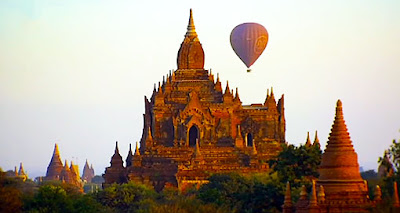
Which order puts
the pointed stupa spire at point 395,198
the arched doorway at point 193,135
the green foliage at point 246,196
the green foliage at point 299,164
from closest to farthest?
the pointed stupa spire at point 395,198 → the green foliage at point 246,196 → the green foliage at point 299,164 → the arched doorway at point 193,135

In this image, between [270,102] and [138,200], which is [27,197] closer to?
[138,200]

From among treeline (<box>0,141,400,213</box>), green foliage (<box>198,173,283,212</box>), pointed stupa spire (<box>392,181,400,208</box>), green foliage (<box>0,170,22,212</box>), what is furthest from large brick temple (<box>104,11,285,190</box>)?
pointed stupa spire (<box>392,181,400,208</box>)

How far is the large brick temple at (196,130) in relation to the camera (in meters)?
82.9

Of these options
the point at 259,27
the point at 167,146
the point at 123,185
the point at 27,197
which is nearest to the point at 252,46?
the point at 259,27

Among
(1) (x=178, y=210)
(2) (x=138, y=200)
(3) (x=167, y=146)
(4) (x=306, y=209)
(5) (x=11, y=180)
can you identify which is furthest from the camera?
(3) (x=167, y=146)

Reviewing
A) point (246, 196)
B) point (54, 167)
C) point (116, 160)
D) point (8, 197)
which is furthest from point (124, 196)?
point (54, 167)

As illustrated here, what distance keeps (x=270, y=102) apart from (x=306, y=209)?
37655mm

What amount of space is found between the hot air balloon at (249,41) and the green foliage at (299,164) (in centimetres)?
3079

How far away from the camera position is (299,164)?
5900cm

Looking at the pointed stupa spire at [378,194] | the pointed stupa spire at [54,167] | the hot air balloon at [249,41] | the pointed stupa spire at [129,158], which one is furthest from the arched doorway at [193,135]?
the pointed stupa spire at [54,167]

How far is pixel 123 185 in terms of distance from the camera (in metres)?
79.2

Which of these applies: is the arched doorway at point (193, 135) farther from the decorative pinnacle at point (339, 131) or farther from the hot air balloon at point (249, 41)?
the decorative pinnacle at point (339, 131)

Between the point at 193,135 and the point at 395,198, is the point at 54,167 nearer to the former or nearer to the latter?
the point at 193,135

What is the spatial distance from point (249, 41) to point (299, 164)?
3123cm
